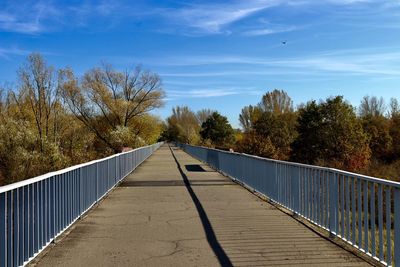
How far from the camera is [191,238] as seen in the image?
24.1 feet

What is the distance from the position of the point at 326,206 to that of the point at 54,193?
14.0 ft

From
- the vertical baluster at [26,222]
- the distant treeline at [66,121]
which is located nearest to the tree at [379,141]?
the distant treeline at [66,121]

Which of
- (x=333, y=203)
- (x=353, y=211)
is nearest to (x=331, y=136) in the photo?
(x=333, y=203)

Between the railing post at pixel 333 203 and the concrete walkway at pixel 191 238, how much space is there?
324 millimetres

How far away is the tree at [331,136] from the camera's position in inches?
1783

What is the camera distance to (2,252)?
4.77 metres

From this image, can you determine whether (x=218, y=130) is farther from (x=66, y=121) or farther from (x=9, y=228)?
(x=9, y=228)

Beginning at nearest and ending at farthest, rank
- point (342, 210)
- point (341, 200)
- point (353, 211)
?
point (353, 211) < point (342, 210) < point (341, 200)

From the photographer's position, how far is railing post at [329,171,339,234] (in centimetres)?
700

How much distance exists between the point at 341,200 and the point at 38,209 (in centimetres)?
424

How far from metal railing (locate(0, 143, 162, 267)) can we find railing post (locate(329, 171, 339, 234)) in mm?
4204

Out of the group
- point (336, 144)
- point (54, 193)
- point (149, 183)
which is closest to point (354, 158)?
point (336, 144)

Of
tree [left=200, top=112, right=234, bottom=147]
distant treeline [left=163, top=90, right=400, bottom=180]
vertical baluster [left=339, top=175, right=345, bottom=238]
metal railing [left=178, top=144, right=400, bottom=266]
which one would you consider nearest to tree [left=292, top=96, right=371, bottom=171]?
distant treeline [left=163, top=90, right=400, bottom=180]

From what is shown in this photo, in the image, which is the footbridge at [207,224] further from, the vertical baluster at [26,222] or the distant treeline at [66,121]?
the distant treeline at [66,121]
